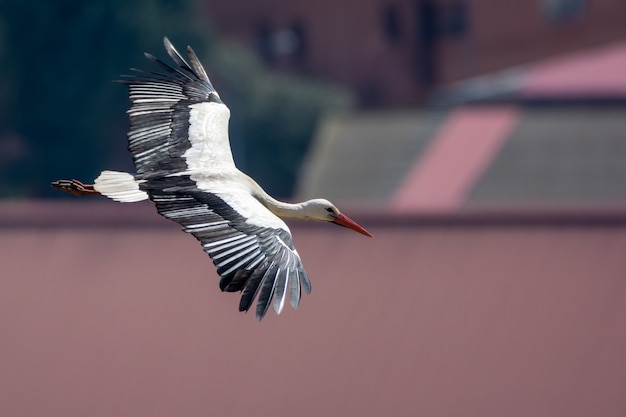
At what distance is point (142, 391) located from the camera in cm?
1005

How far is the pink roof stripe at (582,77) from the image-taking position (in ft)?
66.6

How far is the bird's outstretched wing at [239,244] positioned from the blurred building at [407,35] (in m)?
22.1

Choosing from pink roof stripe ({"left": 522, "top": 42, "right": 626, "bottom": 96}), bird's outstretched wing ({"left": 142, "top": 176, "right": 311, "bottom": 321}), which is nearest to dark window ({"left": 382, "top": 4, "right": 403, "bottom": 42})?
pink roof stripe ({"left": 522, "top": 42, "right": 626, "bottom": 96})

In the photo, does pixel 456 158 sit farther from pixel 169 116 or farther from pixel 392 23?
pixel 169 116

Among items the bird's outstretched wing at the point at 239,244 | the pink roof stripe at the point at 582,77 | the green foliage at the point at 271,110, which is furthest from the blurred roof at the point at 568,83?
the bird's outstretched wing at the point at 239,244

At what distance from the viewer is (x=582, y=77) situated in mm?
20859

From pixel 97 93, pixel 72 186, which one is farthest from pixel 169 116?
pixel 97 93

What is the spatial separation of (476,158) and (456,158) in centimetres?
37

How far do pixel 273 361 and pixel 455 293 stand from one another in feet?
4.54

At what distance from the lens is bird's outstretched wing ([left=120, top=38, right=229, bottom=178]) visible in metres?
6.84

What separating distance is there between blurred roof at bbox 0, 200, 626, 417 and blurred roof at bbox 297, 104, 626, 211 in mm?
5941

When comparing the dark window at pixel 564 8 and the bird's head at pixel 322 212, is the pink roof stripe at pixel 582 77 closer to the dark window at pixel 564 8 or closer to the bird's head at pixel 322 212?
the dark window at pixel 564 8

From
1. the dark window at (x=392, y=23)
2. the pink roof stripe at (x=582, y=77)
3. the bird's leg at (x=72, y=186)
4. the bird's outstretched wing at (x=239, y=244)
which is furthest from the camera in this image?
the dark window at (x=392, y=23)

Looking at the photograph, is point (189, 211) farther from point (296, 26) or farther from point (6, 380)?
point (296, 26)
